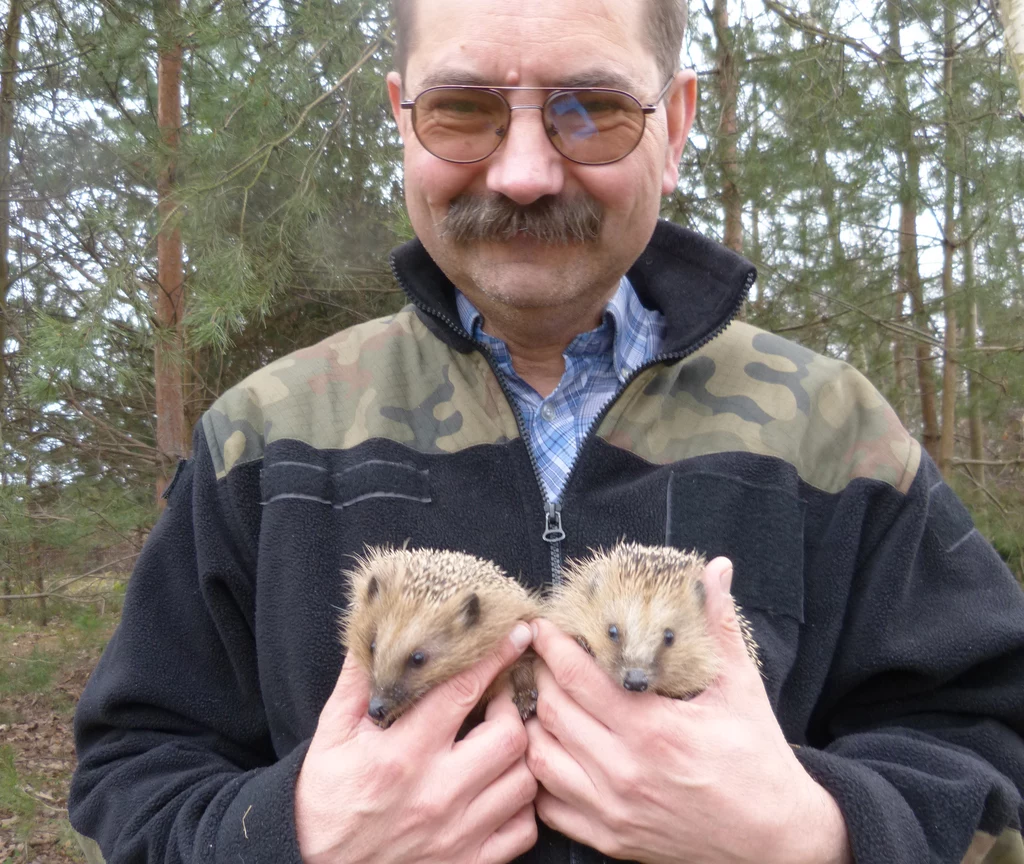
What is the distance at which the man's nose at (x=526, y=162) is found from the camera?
2209 millimetres

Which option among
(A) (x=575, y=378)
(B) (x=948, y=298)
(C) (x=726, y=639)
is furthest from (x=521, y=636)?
(B) (x=948, y=298)

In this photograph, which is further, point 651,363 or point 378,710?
point 651,363

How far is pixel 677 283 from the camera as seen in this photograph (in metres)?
2.77

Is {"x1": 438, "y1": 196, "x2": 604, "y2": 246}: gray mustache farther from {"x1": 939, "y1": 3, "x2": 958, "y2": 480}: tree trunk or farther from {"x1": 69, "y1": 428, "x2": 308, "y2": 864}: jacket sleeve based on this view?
{"x1": 939, "y1": 3, "x2": 958, "y2": 480}: tree trunk

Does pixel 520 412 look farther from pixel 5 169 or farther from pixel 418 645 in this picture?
Answer: pixel 5 169

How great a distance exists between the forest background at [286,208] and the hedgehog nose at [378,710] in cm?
263

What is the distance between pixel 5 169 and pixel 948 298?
28.4 feet

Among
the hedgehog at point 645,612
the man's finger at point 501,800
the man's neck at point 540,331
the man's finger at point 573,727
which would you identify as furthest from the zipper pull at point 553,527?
the man's finger at point 501,800

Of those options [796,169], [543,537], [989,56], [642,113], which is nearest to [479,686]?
[543,537]

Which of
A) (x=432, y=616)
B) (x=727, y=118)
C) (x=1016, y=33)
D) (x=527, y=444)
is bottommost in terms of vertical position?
(x=432, y=616)

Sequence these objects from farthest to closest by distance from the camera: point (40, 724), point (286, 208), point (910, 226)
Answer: point (910, 226) < point (40, 724) < point (286, 208)

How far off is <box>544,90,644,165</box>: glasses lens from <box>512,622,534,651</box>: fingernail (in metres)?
1.32

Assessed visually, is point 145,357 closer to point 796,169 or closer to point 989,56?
point 796,169

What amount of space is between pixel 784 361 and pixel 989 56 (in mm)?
5393
